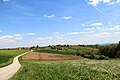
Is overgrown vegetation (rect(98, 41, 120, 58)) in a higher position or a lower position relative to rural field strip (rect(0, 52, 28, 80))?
higher

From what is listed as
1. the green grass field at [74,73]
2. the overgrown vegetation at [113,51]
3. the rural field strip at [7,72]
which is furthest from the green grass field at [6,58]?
the overgrown vegetation at [113,51]

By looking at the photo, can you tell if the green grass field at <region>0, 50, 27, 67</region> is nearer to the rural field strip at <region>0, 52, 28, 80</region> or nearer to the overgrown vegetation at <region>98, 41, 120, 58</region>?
the rural field strip at <region>0, 52, 28, 80</region>

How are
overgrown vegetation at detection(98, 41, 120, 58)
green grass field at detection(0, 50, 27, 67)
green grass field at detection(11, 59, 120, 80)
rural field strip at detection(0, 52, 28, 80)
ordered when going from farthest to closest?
overgrown vegetation at detection(98, 41, 120, 58), green grass field at detection(0, 50, 27, 67), rural field strip at detection(0, 52, 28, 80), green grass field at detection(11, 59, 120, 80)

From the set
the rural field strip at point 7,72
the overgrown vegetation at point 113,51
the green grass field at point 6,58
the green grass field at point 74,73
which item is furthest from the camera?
the overgrown vegetation at point 113,51

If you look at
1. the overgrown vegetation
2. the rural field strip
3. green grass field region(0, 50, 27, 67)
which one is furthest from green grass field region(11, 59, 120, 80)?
the overgrown vegetation

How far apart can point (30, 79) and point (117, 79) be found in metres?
9.83

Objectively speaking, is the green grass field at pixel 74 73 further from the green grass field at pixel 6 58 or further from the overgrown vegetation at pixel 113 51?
the overgrown vegetation at pixel 113 51

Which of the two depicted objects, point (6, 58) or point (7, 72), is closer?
point (7, 72)

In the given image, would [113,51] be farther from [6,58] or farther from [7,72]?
[7,72]

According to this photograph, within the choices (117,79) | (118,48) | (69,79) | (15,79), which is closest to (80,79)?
(69,79)

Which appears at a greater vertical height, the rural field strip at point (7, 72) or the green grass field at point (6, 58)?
the green grass field at point (6, 58)

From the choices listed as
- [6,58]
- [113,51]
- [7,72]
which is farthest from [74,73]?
[113,51]

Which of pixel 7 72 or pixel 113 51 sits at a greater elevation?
pixel 113 51

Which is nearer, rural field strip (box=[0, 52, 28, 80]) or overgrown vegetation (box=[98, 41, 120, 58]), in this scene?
rural field strip (box=[0, 52, 28, 80])
